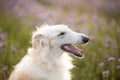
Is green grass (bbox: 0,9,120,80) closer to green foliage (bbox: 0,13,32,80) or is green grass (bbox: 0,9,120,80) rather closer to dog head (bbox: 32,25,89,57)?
green foliage (bbox: 0,13,32,80)

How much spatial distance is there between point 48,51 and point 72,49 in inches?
15.5

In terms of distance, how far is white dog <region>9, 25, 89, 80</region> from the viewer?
7.99m

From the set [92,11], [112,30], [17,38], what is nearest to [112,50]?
[112,30]

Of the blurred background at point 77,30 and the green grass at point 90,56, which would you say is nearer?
the green grass at point 90,56

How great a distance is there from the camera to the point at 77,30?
11656 mm

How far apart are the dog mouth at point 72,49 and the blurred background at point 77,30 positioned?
3.69 ft

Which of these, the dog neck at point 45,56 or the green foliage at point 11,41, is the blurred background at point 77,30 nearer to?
the green foliage at point 11,41

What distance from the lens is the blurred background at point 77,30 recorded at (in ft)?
32.7

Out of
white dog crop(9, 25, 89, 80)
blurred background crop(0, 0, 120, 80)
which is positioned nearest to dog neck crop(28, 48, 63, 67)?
white dog crop(9, 25, 89, 80)

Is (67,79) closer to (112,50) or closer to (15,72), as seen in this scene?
(15,72)

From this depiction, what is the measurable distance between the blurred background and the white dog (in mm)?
1177

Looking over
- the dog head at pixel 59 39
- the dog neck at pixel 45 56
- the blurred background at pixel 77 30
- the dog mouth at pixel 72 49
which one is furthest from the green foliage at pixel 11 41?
the dog mouth at pixel 72 49

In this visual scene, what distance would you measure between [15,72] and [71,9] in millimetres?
10028

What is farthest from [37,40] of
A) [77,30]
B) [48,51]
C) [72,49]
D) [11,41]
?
[77,30]
